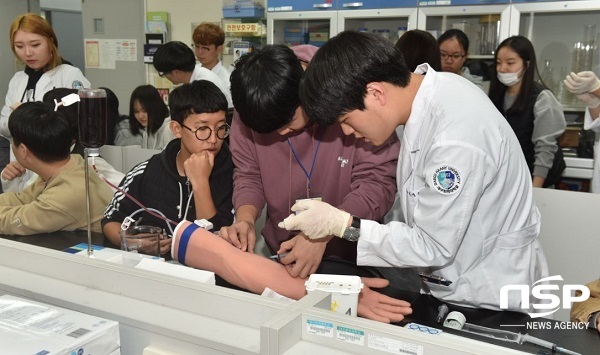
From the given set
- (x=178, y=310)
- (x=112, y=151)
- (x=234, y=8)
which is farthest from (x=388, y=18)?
(x=178, y=310)

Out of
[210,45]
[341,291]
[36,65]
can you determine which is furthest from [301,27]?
[341,291]

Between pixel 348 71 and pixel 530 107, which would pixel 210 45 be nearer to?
pixel 530 107

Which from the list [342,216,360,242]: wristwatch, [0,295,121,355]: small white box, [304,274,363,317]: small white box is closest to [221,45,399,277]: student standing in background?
[342,216,360,242]: wristwatch

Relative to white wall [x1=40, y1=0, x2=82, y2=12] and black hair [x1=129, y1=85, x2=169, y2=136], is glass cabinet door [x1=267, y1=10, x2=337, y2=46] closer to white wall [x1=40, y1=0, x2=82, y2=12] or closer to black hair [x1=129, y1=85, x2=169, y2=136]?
black hair [x1=129, y1=85, x2=169, y2=136]

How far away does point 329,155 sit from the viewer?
1614 millimetres

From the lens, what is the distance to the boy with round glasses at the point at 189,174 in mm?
1841

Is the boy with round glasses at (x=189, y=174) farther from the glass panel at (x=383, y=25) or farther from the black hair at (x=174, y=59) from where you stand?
the glass panel at (x=383, y=25)

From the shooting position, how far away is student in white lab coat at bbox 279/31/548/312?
3.78ft

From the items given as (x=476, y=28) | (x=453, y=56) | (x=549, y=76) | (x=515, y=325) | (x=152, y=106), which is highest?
(x=476, y=28)

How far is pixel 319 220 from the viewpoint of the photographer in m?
1.30

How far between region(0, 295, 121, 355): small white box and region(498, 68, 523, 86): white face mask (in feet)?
8.46

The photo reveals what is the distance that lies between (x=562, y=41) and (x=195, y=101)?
2973 mm

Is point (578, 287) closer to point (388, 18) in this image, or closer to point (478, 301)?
point (478, 301)

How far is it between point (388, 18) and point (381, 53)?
3.18 metres
